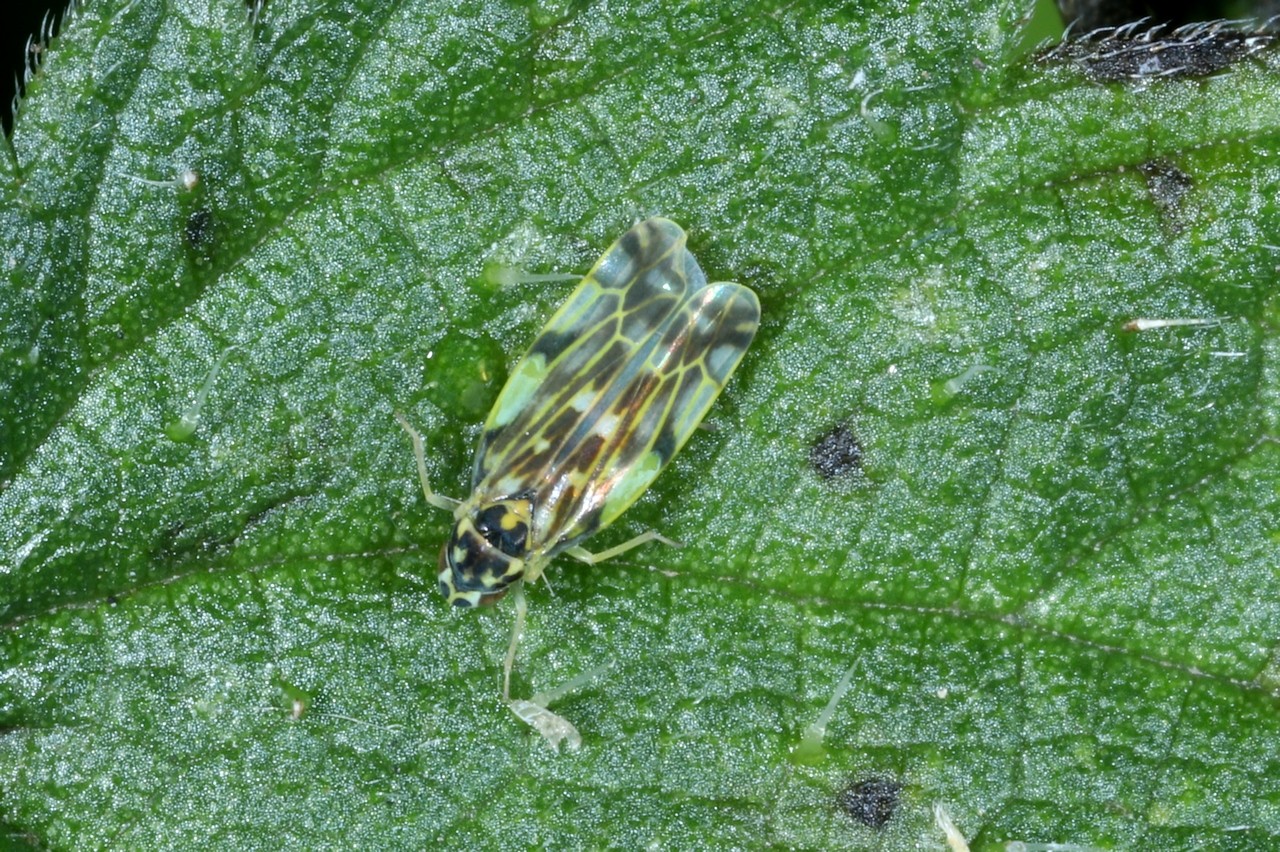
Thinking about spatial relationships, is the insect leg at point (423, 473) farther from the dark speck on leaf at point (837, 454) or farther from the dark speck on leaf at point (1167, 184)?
the dark speck on leaf at point (1167, 184)


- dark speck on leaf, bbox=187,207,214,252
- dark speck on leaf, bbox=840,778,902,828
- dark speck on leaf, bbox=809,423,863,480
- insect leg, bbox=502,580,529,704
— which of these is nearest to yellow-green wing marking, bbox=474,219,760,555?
insect leg, bbox=502,580,529,704

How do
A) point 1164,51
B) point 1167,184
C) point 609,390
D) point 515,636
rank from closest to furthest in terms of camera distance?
point 1164,51 → point 1167,184 → point 515,636 → point 609,390

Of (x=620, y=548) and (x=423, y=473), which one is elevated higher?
(x=423, y=473)

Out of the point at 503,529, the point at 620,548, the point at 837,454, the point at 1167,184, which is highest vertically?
the point at 503,529

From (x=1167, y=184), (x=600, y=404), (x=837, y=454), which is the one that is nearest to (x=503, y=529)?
(x=600, y=404)

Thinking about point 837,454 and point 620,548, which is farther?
point 837,454

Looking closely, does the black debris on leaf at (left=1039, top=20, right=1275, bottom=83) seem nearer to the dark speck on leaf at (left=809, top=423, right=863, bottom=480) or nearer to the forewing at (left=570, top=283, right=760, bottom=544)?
the forewing at (left=570, top=283, right=760, bottom=544)

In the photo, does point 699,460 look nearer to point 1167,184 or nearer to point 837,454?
point 837,454
